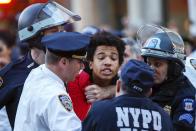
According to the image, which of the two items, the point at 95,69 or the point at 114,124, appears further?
the point at 95,69

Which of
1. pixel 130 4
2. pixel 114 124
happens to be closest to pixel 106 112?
pixel 114 124

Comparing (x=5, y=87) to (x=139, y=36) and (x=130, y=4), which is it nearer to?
(x=139, y=36)

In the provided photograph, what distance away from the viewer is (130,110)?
16.4 ft

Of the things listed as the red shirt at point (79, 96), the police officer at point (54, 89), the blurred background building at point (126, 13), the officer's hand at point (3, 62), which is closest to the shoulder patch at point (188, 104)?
the red shirt at point (79, 96)

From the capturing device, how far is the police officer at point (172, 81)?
5.70 meters

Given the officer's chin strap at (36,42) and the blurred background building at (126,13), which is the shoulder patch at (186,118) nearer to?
the officer's chin strap at (36,42)

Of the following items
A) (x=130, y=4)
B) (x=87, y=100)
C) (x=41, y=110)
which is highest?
(x=41, y=110)

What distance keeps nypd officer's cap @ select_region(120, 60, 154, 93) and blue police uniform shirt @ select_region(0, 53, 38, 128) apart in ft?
4.18

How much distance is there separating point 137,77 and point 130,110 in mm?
216

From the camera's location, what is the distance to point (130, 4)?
2312cm

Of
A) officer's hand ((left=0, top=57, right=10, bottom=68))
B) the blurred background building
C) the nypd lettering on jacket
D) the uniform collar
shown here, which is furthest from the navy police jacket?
the blurred background building

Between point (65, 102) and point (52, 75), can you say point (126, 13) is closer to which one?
point (52, 75)

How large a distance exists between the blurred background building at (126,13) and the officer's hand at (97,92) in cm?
1353

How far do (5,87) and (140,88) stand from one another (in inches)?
58.0
